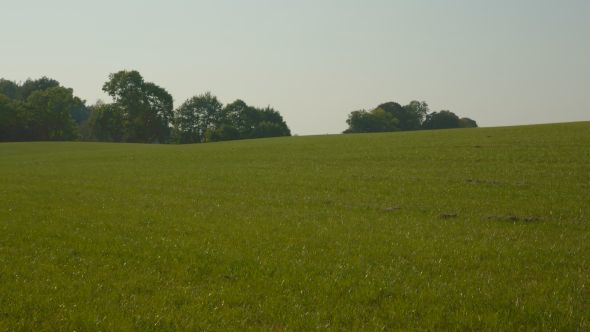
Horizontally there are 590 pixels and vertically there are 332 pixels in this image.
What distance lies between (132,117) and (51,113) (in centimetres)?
1952

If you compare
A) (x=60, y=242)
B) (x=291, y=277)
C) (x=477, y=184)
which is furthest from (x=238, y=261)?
(x=477, y=184)

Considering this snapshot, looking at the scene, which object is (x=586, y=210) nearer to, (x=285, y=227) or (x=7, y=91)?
(x=285, y=227)

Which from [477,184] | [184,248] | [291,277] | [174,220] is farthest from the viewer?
[477,184]

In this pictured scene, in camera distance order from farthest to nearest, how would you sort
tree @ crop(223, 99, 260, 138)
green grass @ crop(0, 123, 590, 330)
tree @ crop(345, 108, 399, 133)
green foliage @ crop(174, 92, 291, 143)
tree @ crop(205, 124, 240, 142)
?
tree @ crop(345, 108, 399, 133)
tree @ crop(223, 99, 260, 138)
green foliage @ crop(174, 92, 291, 143)
tree @ crop(205, 124, 240, 142)
green grass @ crop(0, 123, 590, 330)

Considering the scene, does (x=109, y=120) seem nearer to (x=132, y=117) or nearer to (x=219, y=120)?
(x=132, y=117)

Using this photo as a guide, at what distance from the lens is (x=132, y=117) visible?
12600 cm

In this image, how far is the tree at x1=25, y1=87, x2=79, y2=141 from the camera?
115938mm

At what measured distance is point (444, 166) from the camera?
32.7m

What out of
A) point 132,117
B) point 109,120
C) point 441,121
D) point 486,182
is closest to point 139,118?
point 132,117

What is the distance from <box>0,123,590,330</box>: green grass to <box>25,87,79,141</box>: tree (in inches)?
4004

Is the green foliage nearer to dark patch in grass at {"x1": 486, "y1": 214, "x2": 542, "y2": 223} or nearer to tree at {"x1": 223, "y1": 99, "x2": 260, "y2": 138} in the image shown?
tree at {"x1": 223, "y1": 99, "x2": 260, "y2": 138}

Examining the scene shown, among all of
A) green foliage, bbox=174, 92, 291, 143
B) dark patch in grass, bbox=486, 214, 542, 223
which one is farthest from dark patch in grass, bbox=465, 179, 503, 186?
green foliage, bbox=174, 92, 291, 143

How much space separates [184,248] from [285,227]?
422 centimetres

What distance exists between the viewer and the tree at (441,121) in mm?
167625
